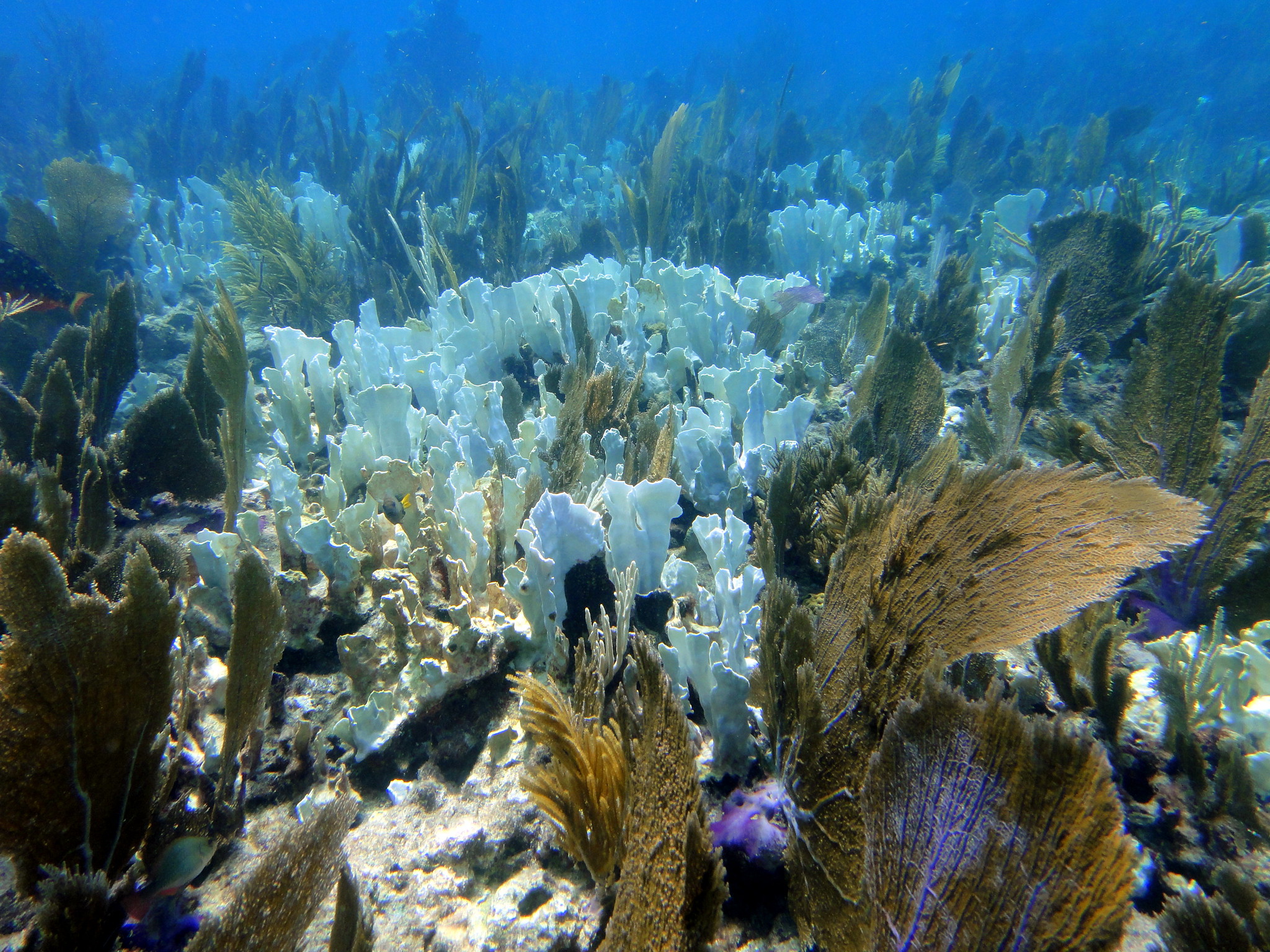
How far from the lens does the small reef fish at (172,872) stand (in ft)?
4.55

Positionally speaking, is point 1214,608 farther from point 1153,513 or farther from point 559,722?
point 559,722

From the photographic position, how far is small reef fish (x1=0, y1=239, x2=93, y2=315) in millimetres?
5785

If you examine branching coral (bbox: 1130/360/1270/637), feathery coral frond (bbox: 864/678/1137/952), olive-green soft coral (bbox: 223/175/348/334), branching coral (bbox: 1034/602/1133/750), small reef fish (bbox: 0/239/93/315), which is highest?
olive-green soft coral (bbox: 223/175/348/334)

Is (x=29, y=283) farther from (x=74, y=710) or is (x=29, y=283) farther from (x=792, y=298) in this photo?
(x=792, y=298)

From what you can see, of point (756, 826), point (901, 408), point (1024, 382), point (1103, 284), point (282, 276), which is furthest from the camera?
point (282, 276)

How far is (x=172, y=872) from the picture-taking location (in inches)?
56.7

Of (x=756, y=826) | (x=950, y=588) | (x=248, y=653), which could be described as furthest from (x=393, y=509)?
(x=950, y=588)

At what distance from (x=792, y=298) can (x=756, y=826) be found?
174 inches

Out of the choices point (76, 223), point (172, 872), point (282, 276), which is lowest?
point (172, 872)

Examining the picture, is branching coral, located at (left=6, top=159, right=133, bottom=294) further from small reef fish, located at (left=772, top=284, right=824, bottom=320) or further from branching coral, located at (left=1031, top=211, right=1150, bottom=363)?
branching coral, located at (left=1031, top=211, right=1150, bottom=363)

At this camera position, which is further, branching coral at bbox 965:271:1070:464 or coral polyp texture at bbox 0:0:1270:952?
branching coral at bbox 965:271:1070:464

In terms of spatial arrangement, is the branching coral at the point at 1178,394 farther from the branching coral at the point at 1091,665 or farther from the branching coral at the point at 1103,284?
the branching coral at the point at 1103,284

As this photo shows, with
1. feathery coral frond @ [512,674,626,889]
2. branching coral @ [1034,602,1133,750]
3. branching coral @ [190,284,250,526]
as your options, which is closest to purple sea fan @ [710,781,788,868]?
feathery coral frond @ [512,674,626,889]

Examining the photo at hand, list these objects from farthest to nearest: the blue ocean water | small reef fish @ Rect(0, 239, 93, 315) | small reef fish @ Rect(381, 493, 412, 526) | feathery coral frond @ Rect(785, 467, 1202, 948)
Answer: the blue ocean water, small reef fish @ Rect(0, 239, 93, 315), small reef fish @ Rect(381, 493, 412, 526), feathery coral frond @ Rect(785, 467, 1202, 948)
